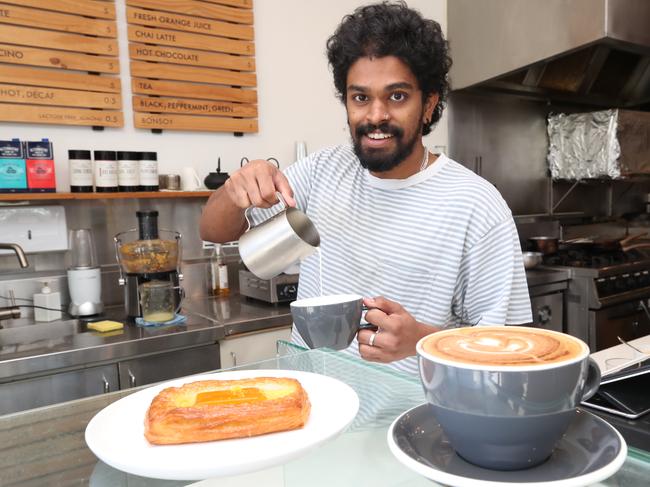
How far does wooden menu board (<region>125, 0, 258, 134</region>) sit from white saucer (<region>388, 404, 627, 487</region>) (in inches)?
89.3

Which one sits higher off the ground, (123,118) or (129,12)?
(129,12)

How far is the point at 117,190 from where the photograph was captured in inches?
89.4

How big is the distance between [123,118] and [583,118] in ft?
10.0

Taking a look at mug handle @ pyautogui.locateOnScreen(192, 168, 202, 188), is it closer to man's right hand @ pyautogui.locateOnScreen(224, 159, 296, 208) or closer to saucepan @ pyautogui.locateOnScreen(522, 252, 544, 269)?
man's right hand @ pyautogui.locateOnScreen(224, 159, 296, 208)

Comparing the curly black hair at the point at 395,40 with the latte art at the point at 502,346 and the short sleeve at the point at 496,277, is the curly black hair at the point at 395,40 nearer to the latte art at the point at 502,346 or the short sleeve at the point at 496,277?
the short sleeve at the point at 496,277

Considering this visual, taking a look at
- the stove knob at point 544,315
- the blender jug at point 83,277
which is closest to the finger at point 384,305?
the blender jug at point 83,277

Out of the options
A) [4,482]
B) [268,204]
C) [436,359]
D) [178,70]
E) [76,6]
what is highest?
[76,6]

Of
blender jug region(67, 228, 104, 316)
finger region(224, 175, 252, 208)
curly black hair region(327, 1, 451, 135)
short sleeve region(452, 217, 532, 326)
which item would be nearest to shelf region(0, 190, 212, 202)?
blender jug region(67, 228, 104, 316)

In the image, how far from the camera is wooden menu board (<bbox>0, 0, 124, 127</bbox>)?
7.06ft

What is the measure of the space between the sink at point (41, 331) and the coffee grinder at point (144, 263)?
0.65 ft

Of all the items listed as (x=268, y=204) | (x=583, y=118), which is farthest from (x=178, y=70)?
(x=583, y=118)

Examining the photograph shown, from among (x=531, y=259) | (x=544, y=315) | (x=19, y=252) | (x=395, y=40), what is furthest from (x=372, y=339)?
(x=531, y=259)

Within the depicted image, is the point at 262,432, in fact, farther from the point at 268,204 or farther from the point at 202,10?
the point at 202,10

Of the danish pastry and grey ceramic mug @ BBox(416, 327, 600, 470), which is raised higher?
grey ceramic mug @ BBox(416, 327, 600, 470)
